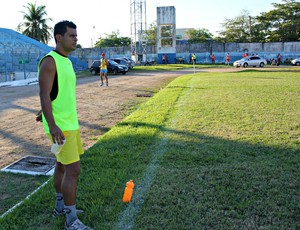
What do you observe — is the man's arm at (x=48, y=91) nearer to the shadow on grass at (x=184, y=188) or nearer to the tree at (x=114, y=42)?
the shadow on grass at (x=184, y=188)

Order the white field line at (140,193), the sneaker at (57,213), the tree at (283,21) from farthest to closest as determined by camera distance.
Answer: the tree at (283,21), the sneaker at (57,213), the white field line at (140,193)

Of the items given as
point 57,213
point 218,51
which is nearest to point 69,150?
point 57,213

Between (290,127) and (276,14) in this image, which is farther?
(276,14)

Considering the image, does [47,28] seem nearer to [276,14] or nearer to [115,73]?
[115,73]

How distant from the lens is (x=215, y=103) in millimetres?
10898

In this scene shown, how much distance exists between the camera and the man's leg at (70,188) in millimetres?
3209

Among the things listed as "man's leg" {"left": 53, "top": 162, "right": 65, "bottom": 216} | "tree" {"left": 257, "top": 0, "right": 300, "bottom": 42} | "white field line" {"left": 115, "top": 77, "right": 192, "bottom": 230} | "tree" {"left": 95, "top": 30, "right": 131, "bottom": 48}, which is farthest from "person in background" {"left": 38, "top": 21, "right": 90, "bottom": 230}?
"tree" {"left": 95, "top": 30, "right": 131, "bottom": 48}

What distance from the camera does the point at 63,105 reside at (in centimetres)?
311

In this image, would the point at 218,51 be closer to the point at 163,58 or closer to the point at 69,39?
the point at 163,58

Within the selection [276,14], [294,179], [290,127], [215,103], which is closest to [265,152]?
[294,179]

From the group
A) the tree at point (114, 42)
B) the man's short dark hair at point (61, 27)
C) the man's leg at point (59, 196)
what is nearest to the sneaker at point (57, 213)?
the man's leg at point (59, 196)

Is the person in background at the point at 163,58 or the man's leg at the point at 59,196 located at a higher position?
the person in background at the point at 163,58

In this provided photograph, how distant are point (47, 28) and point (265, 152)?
63610 millimetres

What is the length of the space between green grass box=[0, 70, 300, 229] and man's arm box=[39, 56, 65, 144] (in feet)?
3.34
